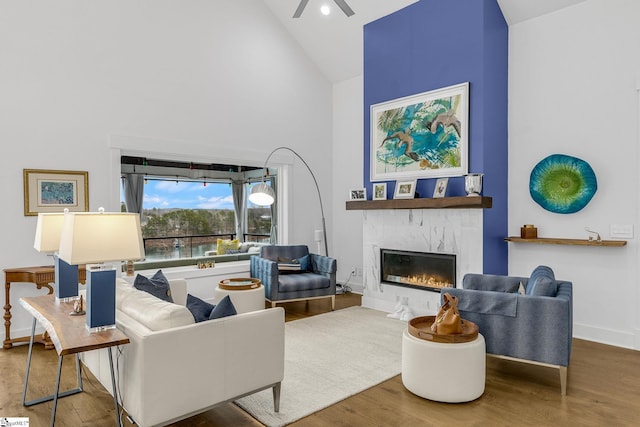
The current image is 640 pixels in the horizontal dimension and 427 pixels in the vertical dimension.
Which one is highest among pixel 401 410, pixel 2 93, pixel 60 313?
pixel 2 93

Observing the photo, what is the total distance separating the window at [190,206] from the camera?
7.14 meters

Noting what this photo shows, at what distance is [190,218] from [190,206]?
8.9 inches

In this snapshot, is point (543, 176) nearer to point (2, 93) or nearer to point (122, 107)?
point (122, 107)

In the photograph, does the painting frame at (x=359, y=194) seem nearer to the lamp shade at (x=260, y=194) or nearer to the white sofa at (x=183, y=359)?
the lamp shade at (x=260, y=194)

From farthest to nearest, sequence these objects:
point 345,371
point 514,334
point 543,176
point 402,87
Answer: point 402,87 < point 543,176 < point 345,371 < point 514,334

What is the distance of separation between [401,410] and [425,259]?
2.71 metres

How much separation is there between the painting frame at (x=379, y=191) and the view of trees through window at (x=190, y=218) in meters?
2.36

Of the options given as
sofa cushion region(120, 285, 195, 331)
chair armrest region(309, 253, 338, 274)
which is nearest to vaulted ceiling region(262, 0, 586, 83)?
chair armrest region(309, 253, 338, 274)

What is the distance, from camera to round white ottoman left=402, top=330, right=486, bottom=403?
3010 mm

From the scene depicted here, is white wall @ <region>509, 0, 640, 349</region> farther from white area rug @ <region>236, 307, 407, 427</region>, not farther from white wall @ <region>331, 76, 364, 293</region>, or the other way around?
white wall @ <region>331, 76, 364, 293</region>

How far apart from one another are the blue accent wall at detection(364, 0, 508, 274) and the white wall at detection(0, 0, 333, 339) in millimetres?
1903

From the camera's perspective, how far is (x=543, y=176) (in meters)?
4.82

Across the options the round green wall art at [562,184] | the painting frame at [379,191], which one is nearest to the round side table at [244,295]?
the painting frame at [379,191]

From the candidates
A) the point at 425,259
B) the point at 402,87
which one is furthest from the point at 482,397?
the point at 402,87
